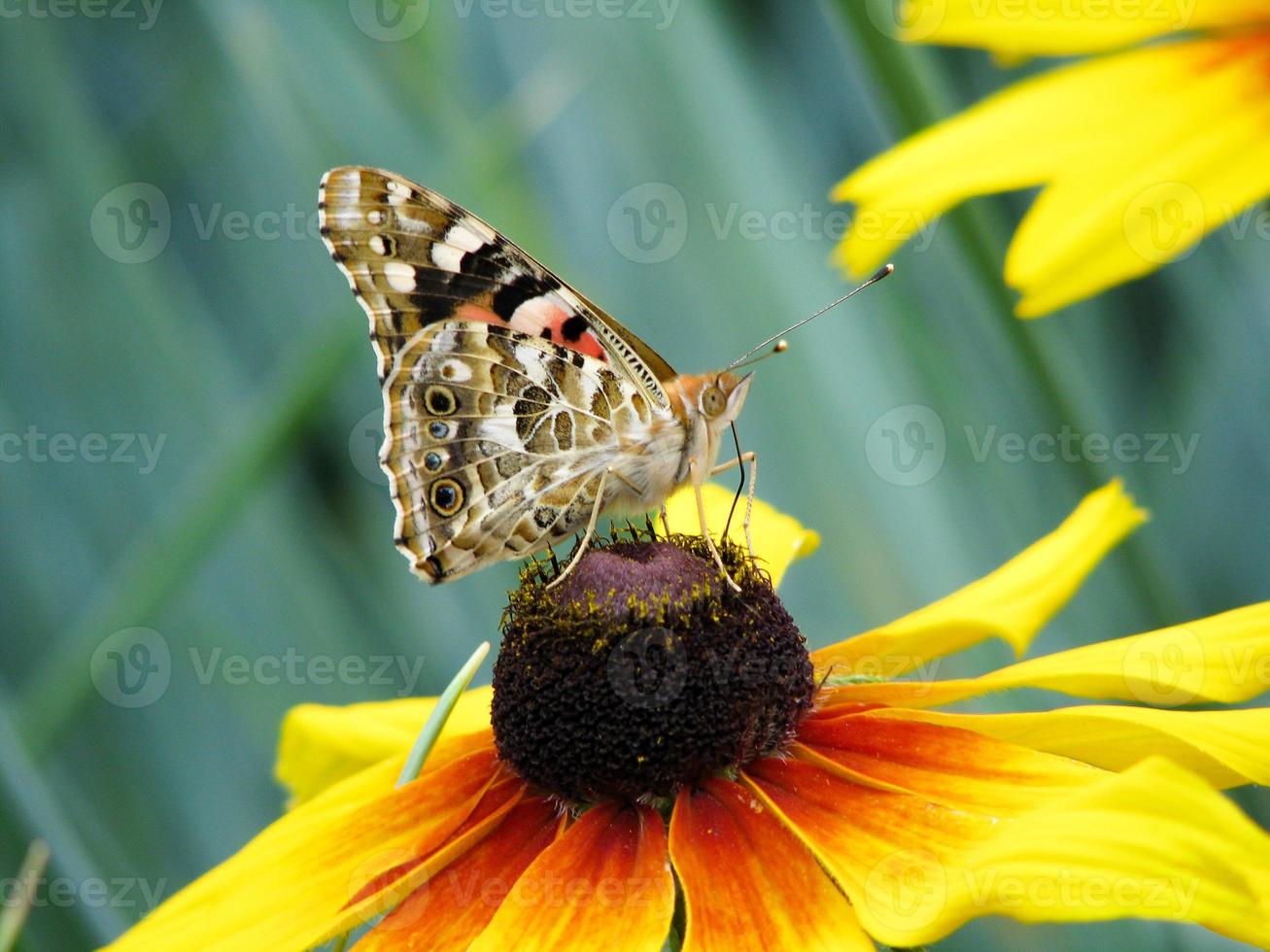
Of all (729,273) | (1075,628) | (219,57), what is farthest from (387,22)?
(1075,628)

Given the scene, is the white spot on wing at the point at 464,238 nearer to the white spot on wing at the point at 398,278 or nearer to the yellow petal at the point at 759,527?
the white spot on wing at the point at 398,278

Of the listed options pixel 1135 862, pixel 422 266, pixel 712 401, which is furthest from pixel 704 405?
pixel 1135 862

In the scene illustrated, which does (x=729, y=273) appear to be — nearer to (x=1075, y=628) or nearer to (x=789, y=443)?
(x=789, y=443)

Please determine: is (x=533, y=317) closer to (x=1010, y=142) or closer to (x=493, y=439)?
(x=493, y=439)

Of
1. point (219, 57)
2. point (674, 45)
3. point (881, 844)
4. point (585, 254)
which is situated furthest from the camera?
point (219, 57)

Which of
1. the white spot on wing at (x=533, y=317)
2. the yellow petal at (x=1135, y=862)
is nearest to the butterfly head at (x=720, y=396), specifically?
the white spot on wing at (x=533, y=317)

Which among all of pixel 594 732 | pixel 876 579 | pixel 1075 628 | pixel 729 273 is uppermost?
pixel 729 273

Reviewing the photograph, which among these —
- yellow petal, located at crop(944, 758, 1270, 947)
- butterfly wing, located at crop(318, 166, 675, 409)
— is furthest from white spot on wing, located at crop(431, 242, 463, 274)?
yellow petal, located at crop(944, 758, 1270, 947)
